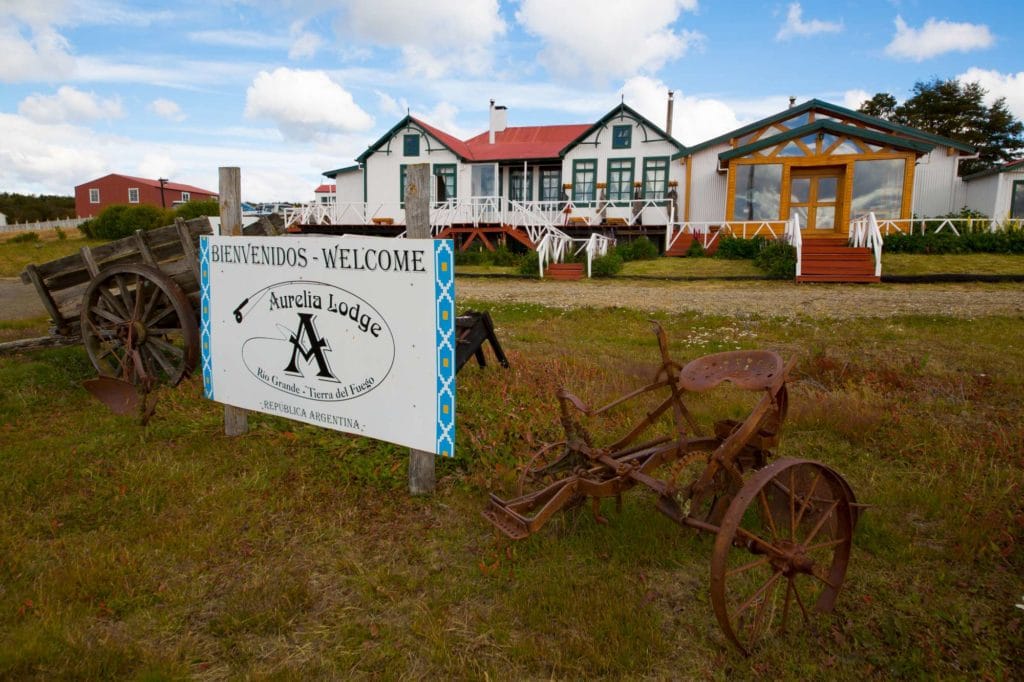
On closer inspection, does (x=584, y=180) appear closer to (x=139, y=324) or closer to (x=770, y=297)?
(x=770, y=297)

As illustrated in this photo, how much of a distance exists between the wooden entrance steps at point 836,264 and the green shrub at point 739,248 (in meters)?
1.38

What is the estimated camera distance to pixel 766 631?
2.96 m

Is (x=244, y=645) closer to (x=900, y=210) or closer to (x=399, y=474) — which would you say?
(x=399, y=474)

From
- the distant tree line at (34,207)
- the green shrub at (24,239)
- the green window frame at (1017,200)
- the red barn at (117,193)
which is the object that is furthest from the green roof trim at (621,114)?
the distant tree line at (34,207)

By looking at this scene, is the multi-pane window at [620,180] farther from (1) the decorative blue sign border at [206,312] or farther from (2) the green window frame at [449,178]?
(1) the decorative blue sign border at [206,312]

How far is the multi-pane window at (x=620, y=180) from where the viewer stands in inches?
1065

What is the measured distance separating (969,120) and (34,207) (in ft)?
292

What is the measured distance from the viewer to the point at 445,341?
3865 millimetres

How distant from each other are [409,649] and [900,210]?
23758mm

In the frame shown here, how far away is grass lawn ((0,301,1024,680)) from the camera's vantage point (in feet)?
9.21

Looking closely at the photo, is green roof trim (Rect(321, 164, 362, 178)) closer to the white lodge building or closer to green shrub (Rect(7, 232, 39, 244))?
the white lodge building

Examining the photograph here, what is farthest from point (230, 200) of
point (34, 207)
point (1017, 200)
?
point (34, 207)

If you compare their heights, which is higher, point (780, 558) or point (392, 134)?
point (392, 134)

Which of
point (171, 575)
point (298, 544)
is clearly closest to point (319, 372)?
point (298, 544)
